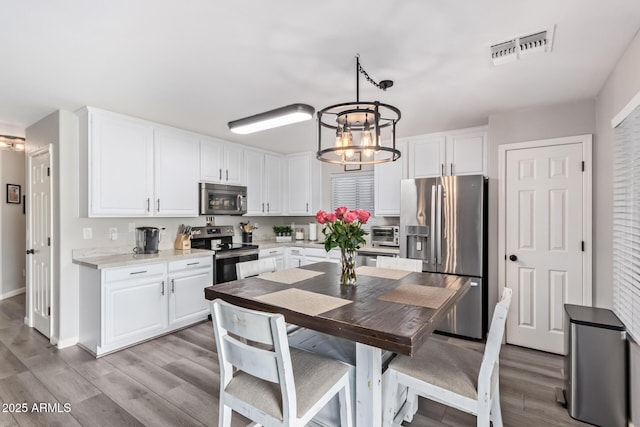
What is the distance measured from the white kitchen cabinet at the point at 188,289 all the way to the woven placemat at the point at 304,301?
210cm

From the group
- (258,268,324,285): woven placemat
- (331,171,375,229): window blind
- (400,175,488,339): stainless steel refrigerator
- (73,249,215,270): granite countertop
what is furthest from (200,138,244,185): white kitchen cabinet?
(400,175,488,339): stainless steel refrigerator

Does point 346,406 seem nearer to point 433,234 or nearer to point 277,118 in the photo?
point 277,118

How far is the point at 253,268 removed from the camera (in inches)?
103

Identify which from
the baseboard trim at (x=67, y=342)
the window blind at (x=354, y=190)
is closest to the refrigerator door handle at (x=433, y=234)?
the window blind at (x=354, y=190)

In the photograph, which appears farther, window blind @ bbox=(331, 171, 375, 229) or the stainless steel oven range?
window blind @ bbox=(331, 171, 375, 229)

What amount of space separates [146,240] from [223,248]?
3.19ft

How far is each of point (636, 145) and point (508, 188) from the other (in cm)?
128

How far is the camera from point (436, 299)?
179 centimetres

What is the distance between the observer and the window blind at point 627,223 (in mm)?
1958

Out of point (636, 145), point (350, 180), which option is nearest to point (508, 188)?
point (636, 145)

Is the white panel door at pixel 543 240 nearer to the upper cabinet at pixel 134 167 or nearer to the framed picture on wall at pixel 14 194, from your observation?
the upper cabinet at pixel 134 167

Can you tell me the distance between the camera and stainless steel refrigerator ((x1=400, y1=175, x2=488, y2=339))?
3.30 m

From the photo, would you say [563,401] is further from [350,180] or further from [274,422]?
[350,180]

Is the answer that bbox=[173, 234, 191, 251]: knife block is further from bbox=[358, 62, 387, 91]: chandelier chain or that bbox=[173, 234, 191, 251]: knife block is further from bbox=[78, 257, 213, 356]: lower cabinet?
bbox=[358, 62, 387, 91]: chandelier chain
